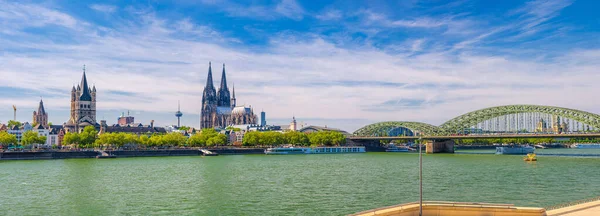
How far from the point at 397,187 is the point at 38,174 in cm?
3560

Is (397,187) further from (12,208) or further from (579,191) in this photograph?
(12,208)

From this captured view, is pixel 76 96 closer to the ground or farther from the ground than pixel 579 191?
farther from the ground

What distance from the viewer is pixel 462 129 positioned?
407 feet

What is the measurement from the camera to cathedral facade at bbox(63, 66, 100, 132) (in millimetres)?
160012

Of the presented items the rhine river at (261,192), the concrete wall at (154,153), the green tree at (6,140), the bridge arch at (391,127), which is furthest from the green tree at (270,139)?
the rhine river at (261,192)

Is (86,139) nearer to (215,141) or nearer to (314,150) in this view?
(215,141)

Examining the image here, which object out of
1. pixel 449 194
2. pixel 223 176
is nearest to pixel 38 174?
pixel 223 176

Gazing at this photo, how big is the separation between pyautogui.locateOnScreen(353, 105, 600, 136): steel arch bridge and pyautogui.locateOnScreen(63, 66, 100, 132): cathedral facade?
82.5 meters

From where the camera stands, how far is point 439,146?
119 meters

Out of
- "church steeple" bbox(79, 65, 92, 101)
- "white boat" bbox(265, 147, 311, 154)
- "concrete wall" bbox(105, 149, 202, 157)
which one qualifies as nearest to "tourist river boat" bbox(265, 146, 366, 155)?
"white boat" bbox(265, 147, 311, 154)

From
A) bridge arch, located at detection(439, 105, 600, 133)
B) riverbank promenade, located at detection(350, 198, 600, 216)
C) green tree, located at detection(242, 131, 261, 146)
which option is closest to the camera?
riverbank promenade, located at detection(350, 198, 600, 216)

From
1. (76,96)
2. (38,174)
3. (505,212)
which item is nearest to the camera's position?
(505,212)

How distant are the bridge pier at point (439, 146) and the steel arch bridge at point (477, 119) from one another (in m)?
3.44

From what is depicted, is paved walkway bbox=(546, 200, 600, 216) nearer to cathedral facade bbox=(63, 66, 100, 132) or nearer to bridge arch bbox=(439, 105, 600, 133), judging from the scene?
bridge arch bbox=(439, 105, 600, 133)
